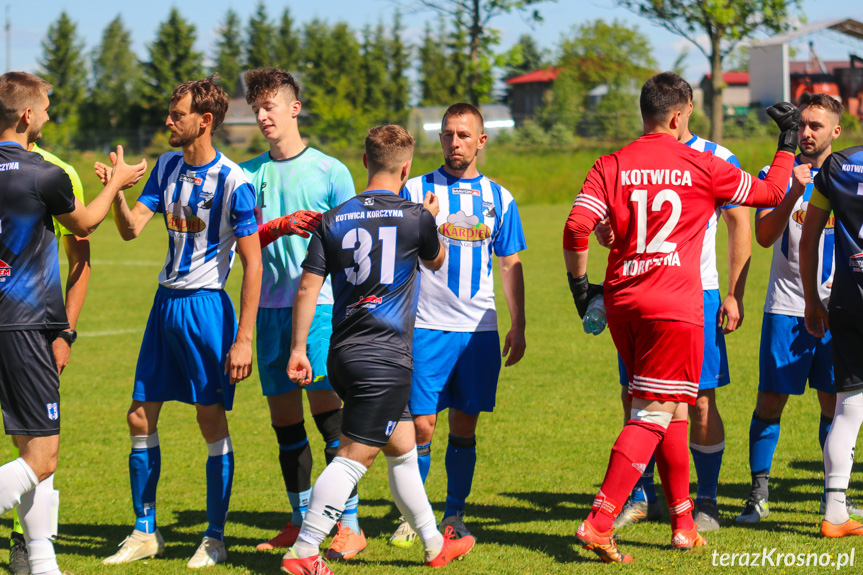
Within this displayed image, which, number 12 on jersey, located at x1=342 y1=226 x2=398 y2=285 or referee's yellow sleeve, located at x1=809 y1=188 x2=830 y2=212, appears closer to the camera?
number 12 on jersey, located at x1=342 y1=226 x2=398 y2=285

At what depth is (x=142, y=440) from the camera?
474 centimetres

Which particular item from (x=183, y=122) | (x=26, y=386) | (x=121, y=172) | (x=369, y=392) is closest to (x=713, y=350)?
(x=369, y=392)

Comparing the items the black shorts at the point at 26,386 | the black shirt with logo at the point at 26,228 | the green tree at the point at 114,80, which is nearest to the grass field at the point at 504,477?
the black shorts at the point at 26,386

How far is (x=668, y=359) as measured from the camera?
437 centimetres

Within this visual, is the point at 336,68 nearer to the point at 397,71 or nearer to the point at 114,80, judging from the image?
the point at 397,71

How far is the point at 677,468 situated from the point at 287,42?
315 ft

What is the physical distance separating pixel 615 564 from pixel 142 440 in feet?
8.33

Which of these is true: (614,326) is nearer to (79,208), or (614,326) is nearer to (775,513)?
(775,513)

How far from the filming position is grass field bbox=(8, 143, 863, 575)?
15.1 feet

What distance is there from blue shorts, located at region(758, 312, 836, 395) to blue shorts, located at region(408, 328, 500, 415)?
5.56 ft

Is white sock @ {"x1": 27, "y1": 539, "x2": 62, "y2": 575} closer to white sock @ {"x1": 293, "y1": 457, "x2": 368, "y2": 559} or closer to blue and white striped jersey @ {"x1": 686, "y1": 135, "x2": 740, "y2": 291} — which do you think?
white sock @ {"x1": 293, "y1": 457, "x2": 368, "y2": 559}

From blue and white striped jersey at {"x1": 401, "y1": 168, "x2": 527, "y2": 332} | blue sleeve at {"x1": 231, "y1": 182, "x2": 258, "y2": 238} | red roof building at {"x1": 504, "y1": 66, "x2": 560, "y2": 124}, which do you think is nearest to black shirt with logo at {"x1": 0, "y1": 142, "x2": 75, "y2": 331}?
blue sleeve at {"x1": 231, "y1": 182, "x2": 258, "y2": 238}

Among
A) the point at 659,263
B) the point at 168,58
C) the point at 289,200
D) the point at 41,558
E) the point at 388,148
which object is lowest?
the point at 41,558

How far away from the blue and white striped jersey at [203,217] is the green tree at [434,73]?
8299 centimetres
